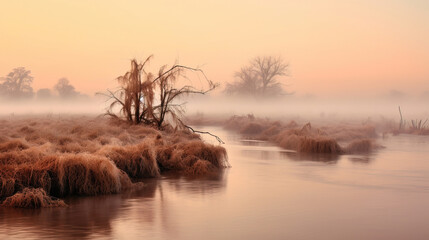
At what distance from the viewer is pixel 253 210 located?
1134cm

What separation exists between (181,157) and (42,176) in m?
5.89

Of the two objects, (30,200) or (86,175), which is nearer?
(30,200)

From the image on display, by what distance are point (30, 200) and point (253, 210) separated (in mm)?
4526

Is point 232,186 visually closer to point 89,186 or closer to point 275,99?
point 89,186

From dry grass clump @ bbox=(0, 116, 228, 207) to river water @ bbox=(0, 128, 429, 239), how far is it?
0.52m

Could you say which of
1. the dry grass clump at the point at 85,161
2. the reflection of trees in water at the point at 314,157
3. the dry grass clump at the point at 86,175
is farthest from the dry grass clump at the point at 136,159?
the reflection of trees in water at the point at 314,157

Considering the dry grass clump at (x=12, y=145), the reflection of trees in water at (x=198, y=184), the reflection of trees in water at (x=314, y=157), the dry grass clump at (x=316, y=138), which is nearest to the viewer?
the reflection of trees in water at (x=198, y=184)

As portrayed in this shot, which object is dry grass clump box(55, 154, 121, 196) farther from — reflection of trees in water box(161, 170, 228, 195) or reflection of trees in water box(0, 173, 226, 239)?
reflection of trees in water box(161, 170, 228, 195)

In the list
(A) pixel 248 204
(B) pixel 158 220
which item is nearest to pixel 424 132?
(A) pixel 248 204

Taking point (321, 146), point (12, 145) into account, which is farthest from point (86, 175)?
point (321, 146)

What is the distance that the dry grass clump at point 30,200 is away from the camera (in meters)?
10.5

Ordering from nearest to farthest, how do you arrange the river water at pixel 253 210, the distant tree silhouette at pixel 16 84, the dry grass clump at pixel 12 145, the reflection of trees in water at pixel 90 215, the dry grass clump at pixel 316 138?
1. the reflection of trees in water at pixel 90 215
2. the river water at pixel 253 210
3. the dry grass clump at pixel 12 145
4. the dry grass clump at pixel 316 138
5. the distant tree silhouette at pixel 16 84

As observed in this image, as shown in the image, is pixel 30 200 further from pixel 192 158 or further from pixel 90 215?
pixel 192 158

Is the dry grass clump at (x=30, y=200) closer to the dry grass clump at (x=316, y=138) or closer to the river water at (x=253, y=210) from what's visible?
the river water at (x=253, y=210)
